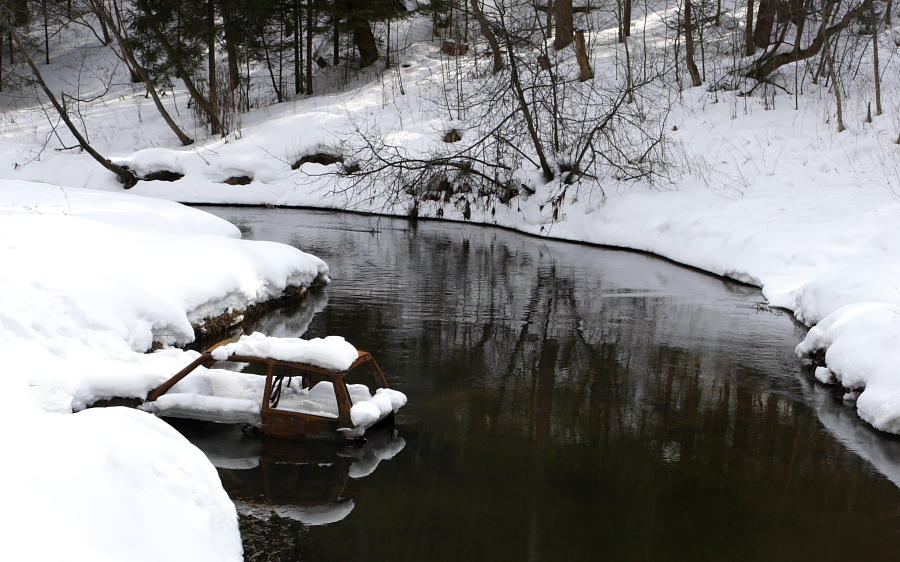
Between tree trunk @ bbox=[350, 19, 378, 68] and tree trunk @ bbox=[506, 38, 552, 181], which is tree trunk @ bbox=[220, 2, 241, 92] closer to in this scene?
tree trunk @ bbox=[350, 19, 378, 68]

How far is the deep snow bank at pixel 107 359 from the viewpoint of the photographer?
4660mm

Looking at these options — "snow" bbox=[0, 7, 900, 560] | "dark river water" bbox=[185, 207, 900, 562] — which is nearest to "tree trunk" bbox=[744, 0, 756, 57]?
"snow" bbox=[0, 7, 900, 560]

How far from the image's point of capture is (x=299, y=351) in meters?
8.58

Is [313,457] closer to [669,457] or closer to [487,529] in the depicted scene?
[487,529]

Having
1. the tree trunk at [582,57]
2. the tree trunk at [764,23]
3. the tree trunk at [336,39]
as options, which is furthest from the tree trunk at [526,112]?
the tree trunk at [336,39]

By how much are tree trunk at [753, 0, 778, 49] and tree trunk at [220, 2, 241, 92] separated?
61.6 ft

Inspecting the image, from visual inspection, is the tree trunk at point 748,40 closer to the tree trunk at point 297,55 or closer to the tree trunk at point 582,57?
the tree trunk at point 582,57

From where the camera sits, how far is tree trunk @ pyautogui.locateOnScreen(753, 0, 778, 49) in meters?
27.1

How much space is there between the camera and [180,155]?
95.8 feet

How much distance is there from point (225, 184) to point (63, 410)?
69.4ft

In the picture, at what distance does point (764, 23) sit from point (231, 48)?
63.4 ft

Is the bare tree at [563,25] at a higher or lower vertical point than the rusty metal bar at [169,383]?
higher

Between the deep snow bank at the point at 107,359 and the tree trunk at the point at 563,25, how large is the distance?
1778 cm

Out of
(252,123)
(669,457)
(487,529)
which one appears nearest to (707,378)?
(669,457)
